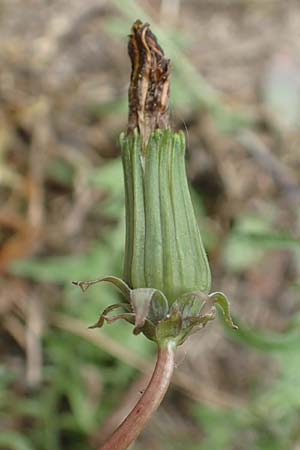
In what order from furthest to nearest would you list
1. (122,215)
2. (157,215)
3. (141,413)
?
(122,215) → (157,215) → (141,413)

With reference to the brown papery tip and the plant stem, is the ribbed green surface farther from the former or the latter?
the plant stem

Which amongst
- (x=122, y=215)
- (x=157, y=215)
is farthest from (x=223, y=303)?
(x=122, y=215)

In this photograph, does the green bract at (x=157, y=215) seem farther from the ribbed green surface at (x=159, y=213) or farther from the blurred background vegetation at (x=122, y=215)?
the blurred background vegetation at (x=122, y=215)

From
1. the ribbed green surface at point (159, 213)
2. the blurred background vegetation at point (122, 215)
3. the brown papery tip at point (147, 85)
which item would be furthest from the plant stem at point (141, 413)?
the blurred background vegetation at point (122, 215)

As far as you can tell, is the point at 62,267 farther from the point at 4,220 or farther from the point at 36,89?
the point at 36,89

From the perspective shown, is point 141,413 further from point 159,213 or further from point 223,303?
point 159,213

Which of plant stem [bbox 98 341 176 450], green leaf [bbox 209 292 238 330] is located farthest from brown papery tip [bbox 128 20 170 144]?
plant stem [bbox 98 341 176 450]

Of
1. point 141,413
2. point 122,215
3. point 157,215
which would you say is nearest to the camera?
point 141,413
